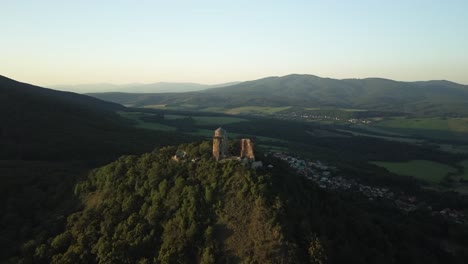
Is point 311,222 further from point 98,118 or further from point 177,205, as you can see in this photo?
point 98,118

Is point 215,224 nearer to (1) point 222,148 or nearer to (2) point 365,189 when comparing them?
(1) point 222,148

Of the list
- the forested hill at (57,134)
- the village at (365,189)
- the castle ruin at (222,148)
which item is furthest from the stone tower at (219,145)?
the forested hill at (57,134)

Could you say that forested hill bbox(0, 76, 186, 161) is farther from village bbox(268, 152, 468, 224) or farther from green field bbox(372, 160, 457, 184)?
green field bbox(372, 160, 457, 184)

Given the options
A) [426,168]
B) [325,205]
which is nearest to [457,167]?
[426,168]

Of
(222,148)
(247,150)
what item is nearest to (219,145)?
(222,148)

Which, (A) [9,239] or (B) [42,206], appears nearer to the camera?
(A) [9,239]

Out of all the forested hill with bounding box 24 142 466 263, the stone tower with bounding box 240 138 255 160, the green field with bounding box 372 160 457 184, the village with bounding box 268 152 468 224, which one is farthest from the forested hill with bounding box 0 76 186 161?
the green field with bounding box 372 160 457 184

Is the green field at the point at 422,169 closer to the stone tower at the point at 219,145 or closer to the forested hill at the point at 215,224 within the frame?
the forested hill at the point at 215,224
